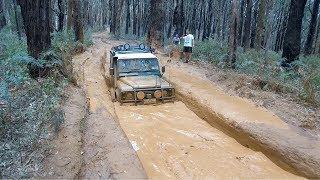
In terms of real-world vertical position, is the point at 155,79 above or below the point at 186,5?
below

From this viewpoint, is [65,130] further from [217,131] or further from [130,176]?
[217,131]

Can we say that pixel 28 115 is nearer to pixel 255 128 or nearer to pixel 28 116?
pixel 28 116

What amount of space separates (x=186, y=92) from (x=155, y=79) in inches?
48.1

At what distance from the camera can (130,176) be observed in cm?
643

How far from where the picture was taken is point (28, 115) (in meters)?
7.65

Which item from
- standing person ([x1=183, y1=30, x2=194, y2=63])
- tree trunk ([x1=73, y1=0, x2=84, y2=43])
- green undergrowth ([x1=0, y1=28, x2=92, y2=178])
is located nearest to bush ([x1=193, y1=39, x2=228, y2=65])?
standing person ([x1=183, y1=30, x2=194, y2=63])

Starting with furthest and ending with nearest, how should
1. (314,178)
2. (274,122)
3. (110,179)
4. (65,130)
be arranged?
(274,122) → (65,130) → (314,178) → (110,179)

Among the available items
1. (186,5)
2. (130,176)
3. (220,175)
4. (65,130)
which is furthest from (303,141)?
(186,5)

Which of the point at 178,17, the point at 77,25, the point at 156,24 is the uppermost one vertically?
the point at 178,17

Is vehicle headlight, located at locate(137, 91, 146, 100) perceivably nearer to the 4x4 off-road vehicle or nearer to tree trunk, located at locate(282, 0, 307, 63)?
the 4x4 off-road vehicle

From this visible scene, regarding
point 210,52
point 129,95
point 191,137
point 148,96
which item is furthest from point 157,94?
point 210,52

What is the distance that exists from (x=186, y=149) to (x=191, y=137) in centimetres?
87

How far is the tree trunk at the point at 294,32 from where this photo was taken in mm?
14633

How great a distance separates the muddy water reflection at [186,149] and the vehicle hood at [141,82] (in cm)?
82
